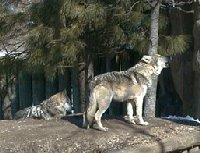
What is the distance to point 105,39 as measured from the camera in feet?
33.8

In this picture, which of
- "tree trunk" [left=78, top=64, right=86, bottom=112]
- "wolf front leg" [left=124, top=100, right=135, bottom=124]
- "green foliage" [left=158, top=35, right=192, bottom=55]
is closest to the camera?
"wolf front leg" [left=124, top=100, right=135, bottom=124]

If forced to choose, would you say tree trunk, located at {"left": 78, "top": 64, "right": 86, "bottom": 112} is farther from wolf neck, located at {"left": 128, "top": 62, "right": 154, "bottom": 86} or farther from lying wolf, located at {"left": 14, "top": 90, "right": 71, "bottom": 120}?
wolf neck, located at {"left": 128, "top": 62, "right": 154, "bottom": 86}

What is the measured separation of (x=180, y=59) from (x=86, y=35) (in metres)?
2.13

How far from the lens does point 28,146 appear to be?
20.6ft

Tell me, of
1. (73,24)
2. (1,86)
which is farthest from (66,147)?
(1,86)

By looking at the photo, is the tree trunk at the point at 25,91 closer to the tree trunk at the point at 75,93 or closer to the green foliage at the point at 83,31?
A: the tree trunk at the point at 75,93

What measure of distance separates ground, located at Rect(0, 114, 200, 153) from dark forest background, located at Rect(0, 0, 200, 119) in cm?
167

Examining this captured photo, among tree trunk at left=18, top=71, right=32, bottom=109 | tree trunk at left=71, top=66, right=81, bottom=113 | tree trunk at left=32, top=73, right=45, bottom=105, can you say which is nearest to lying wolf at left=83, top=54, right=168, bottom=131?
tree trunk at left=71, top=66, right=81, bottom=113

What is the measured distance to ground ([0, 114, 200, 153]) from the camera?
6242 mm

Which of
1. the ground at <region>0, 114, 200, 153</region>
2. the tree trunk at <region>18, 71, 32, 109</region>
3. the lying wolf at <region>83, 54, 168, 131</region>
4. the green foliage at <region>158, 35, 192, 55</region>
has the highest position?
the green foliage at <region>158, 35, 192, 55</region>

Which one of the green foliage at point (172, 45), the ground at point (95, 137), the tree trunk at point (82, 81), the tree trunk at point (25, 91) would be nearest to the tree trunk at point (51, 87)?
the tree trunk at point (25, 91)

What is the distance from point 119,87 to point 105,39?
3.66m

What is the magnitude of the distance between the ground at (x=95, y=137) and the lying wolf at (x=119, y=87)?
0.79 ft

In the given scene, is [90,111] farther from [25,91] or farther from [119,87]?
[25,91]
